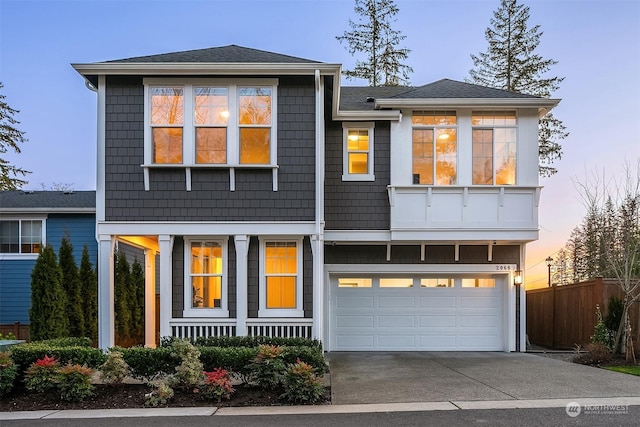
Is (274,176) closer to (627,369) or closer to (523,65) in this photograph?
(627,369)

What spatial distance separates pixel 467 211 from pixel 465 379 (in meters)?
3.84

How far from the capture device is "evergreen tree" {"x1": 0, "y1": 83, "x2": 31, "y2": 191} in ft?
68.2

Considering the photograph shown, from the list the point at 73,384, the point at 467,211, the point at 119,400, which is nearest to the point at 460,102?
the point at 467,211

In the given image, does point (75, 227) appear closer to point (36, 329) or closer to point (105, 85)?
point (36, 329)

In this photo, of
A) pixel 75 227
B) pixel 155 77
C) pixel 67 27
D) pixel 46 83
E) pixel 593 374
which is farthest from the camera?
pixel 46 83

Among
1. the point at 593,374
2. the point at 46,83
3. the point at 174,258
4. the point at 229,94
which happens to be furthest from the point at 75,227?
the point at 46,83

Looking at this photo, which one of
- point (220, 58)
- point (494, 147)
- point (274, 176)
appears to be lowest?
point (274, 176)

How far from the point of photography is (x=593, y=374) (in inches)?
330

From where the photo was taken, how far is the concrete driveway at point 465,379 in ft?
22.4

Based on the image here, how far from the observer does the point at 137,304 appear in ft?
41.2

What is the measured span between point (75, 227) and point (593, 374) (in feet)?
45.6

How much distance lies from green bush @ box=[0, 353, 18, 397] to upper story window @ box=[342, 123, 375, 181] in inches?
281

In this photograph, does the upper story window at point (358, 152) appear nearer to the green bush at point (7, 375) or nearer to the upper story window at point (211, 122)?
the upper story window at point (211, 122)

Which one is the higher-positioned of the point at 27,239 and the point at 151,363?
the point at 27,239
